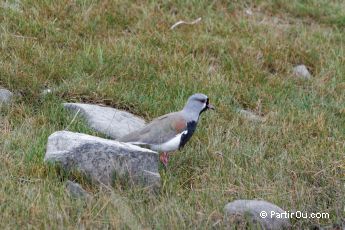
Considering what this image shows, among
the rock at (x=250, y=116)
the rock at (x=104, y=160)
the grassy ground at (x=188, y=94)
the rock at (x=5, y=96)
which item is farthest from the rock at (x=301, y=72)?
the rock at (x=104, y=160)

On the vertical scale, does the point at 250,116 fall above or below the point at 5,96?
below

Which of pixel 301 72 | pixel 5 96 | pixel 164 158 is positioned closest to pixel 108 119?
pixel 164 158

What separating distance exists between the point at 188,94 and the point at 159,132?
6.64ft

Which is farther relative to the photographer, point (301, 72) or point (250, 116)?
point (301, 72)

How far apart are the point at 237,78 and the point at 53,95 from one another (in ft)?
8.24

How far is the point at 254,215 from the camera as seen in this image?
18.0 ft

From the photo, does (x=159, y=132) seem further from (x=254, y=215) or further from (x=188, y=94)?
(x=188, y=94)

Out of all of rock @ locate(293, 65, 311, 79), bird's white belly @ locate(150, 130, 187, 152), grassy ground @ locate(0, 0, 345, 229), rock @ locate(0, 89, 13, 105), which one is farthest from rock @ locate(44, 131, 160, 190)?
rock @ locate(293, 65, 311, 79)

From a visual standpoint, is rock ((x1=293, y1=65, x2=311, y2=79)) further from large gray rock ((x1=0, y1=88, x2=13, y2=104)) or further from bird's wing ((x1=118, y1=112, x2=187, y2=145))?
large gray rock ((x1=0, y1=88, x2=13, y2=104))

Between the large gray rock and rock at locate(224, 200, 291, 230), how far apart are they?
3.02 metres

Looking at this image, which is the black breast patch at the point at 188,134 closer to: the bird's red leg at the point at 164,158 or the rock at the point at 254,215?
the bird's red leg at the point at 164,158

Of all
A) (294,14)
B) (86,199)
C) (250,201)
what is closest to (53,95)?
(86,199)

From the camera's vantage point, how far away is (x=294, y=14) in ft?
38.8

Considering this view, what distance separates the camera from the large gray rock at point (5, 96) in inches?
301
